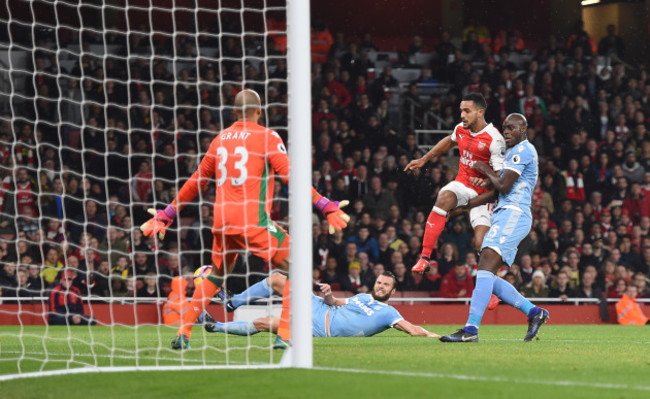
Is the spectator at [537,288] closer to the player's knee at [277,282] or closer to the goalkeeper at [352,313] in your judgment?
the goalkeeper at [352,313]

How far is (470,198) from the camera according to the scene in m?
8.76

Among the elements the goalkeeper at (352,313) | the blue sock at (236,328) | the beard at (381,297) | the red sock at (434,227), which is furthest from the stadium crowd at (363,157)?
the red sock at (434,227)

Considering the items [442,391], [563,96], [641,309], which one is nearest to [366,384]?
[442,391]

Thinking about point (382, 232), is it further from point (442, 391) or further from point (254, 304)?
point (442, 391)

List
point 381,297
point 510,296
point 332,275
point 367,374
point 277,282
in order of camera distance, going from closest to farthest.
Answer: point 367,374
point 277,282
point 510,296
point 381,297
point 332,275

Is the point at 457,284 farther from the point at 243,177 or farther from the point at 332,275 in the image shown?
the point at 243,177

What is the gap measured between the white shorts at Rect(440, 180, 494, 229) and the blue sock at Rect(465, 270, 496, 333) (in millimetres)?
808

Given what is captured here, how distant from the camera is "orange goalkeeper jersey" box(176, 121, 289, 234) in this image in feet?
22.4

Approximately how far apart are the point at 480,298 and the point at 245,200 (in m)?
Result: 2.27

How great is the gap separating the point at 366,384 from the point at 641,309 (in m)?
10.9

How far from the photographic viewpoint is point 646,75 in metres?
19.5

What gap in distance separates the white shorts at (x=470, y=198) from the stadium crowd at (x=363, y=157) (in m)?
4.98

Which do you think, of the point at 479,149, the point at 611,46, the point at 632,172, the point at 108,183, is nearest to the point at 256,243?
the point at 479,149

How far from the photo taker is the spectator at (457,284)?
48.0 ft
